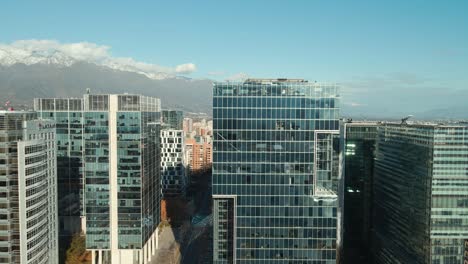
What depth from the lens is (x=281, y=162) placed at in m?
48.5

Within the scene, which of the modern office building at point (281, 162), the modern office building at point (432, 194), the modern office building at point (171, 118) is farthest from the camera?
the modern office building at point (171, 118)

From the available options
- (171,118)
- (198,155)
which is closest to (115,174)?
(171,118)

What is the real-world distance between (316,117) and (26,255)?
120ft

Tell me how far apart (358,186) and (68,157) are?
5595 centimetres

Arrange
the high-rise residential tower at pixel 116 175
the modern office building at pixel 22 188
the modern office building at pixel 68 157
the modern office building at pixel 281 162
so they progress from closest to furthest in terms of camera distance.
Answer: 1. the modern office building at pixel 22 188
2. the modern office building at pixel 281 162
3. the high-rise residential tower at pixel 116 175
4. the modern office building at pixel 68 157

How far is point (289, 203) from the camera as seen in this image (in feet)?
160

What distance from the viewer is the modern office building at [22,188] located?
45.5 metres

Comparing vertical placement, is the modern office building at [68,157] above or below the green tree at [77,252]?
above

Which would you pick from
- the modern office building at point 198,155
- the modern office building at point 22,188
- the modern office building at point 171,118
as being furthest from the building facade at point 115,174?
the modern office building at point 198,155

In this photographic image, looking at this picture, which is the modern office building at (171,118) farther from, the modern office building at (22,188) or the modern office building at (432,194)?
the modern office building at (432,194)

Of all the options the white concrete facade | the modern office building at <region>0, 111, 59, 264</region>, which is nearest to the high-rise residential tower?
the white concrete facade

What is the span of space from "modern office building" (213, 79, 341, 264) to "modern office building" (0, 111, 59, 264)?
21.3 m

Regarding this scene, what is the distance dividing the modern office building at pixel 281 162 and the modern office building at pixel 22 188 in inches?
837

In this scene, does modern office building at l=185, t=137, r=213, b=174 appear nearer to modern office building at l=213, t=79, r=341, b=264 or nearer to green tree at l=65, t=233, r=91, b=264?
green tree at l=65, t=233, r=91, b=264
